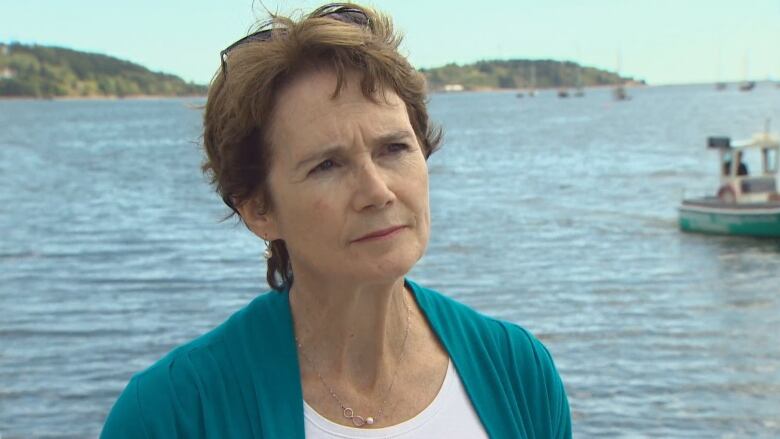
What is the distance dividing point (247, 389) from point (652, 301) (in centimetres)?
1930

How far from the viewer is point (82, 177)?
57.1 m

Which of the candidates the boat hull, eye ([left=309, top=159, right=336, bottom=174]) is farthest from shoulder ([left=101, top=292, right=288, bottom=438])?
the boat hull

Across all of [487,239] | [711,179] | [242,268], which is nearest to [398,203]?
[242,268]

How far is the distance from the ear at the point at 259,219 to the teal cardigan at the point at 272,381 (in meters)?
0.13

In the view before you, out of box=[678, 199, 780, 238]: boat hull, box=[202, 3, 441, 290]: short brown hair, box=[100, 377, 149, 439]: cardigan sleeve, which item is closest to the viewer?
box=[100, 377, 149, 439]: cardigan sleeve

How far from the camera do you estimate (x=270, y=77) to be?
2.08m

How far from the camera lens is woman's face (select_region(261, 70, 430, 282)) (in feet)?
6.78

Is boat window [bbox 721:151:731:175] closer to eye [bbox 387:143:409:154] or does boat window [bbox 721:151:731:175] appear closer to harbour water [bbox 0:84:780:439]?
harbour water [bbox 0:84:780:439]

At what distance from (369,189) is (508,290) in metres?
19.7

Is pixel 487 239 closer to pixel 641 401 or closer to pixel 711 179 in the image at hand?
pixel 641 401

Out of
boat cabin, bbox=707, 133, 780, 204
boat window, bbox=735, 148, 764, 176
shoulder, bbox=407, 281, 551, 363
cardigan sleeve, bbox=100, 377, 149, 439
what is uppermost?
shoulder, bbox=407, 281, 551, 363

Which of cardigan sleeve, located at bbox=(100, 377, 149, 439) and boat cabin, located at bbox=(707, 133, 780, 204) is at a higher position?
cardigan sleeve, located at bbox=(100, 377, 149, 439)

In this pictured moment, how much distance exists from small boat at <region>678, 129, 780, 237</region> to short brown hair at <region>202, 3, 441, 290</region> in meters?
24.9

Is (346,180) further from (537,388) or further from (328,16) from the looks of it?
(537,388)
